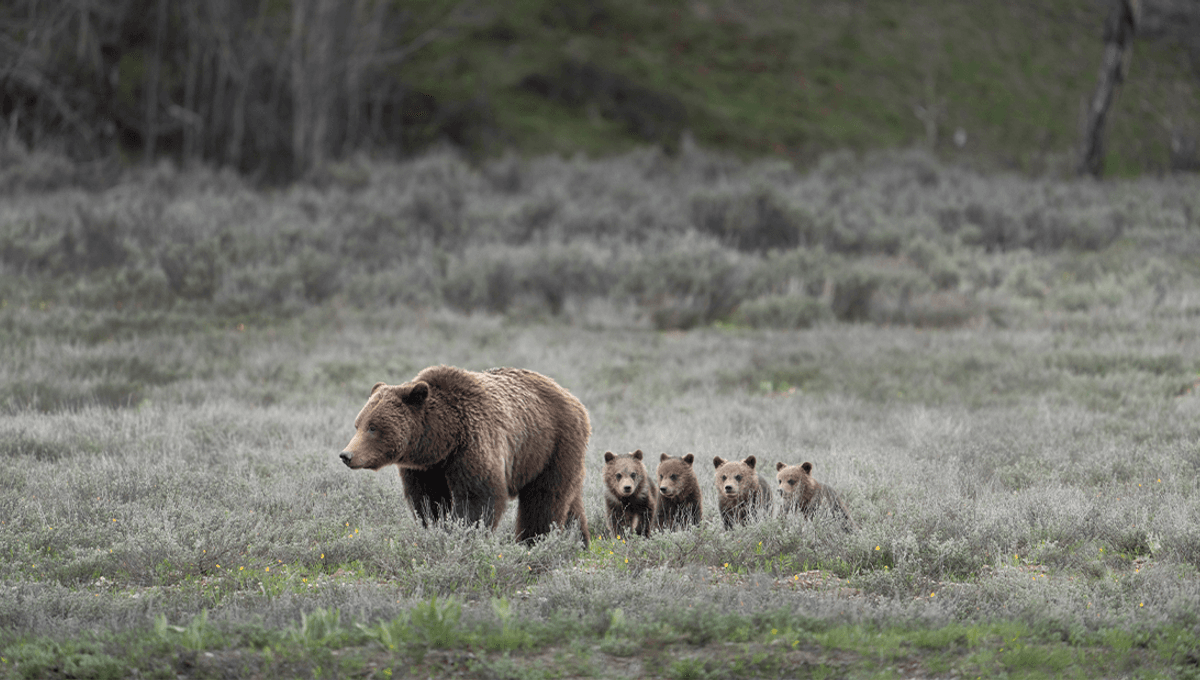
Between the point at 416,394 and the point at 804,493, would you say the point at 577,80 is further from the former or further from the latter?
the point at 416,394

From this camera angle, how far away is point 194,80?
27625 millimetres

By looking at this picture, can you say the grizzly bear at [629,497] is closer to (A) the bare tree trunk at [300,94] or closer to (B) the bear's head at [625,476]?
(B) the bear's head at [625,476]

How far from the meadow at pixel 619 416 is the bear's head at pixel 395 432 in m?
0.49

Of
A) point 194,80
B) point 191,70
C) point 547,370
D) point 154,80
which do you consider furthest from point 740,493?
point 194,80

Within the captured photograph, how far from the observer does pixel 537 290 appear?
1631cm

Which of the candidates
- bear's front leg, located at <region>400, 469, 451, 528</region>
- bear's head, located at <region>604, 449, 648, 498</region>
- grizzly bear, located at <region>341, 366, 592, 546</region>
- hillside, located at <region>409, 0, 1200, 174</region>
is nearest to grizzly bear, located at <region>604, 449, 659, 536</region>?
bear's head, located at <region>604, 449, 648, 498</region>

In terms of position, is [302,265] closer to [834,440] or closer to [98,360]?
[98,360]

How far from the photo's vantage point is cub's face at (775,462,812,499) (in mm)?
6531

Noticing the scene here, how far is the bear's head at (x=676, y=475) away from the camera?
20.8 ft

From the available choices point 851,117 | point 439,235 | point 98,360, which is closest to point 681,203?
point 439,235

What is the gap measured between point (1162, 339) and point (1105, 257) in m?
5.44

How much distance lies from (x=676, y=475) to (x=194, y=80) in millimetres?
25788

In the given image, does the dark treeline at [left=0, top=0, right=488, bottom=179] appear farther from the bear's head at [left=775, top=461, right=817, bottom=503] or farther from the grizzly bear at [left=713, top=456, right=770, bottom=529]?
the bear's head at [left=775, top=461, right=817, bottom=503]

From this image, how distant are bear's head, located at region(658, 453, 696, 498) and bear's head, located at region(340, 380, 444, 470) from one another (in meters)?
1.71
